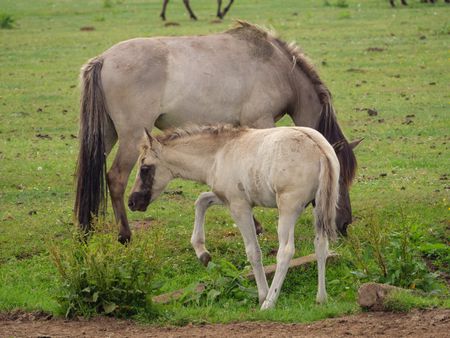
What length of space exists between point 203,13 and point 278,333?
27503 mm

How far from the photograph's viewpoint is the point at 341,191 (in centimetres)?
996

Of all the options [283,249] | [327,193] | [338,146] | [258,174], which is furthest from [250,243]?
[338,146]

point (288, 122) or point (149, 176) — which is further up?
point (149, 176)

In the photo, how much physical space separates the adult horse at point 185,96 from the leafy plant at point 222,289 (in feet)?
5.74

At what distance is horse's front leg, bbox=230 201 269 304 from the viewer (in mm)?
8344

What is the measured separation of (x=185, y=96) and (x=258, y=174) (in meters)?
2.40

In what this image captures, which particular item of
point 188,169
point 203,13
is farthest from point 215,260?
point 203,13

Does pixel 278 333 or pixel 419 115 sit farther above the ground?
pixel 278 333

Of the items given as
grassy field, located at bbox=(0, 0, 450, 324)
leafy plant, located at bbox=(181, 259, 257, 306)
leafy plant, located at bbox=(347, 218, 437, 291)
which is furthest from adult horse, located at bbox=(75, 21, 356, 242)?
leafy plant, located at bbox=(181, 259, 257, 306)

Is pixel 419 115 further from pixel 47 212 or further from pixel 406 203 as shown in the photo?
pixel 47 212

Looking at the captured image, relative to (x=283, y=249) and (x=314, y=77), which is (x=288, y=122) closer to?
(x=314, y=77)

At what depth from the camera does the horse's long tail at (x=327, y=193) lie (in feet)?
26.0

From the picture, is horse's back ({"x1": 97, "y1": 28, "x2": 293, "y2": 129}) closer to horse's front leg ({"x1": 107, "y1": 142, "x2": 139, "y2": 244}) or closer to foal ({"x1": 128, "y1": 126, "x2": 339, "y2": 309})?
horse's front leg ({"x1": 107, "y1": 142, "x2": 139, "y2": 244})

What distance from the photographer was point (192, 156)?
28.8 feet
